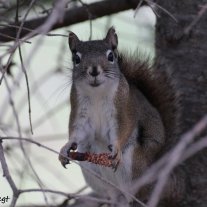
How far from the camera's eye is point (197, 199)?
7.60 ft

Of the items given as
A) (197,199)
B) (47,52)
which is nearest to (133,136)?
(197,199)

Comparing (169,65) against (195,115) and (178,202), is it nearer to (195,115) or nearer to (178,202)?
(195,115)

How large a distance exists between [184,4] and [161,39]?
156 millimetres

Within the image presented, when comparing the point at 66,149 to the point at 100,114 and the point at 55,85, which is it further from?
the point at 55,85

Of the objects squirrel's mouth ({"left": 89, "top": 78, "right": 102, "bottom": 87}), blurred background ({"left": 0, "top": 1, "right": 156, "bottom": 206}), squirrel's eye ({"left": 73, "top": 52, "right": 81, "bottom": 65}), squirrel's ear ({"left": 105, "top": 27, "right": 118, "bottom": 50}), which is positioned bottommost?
blurred background ({"left": 0, "top": 1, "right": 156, "bottom": 206})

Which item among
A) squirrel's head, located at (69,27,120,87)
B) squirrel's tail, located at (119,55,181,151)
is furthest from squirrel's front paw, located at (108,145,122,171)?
squirrel's tail, located at (119,55,181,151)

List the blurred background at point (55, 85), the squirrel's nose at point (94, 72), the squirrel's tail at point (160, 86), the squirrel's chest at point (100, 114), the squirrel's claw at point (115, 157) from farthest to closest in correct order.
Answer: the blurred background at point (55, 85)
the squirrel's tail at point (160, 86)
the squirrel's chest at point (100, 114)
the squirrel's claw at point (115, 157)
the squirrel's nose at point (94, 72)

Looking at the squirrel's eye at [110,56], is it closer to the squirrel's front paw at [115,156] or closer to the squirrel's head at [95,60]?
the squirrel's head at [95,60]

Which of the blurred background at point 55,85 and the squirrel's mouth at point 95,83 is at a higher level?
the squirrel's mouth at point 95,83

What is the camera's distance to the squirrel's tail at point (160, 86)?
8.00 feet

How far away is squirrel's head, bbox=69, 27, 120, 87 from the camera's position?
2.06m

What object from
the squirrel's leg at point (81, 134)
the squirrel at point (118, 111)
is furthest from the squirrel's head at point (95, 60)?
the squirrel's leg at point (81, 134)

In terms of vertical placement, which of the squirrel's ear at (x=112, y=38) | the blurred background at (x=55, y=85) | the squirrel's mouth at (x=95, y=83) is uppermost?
the squirrel's ear at (x=112, y=38)

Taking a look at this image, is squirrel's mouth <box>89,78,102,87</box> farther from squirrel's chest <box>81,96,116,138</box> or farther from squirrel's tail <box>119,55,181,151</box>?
squirrel's tail <box>119,55,181,151</box>
